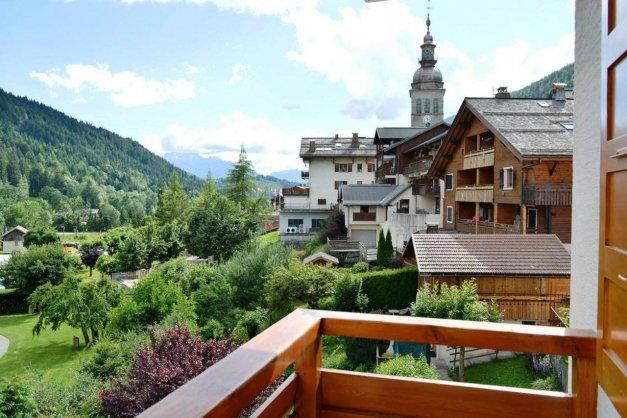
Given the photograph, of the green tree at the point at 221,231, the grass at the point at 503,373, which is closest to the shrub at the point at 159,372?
the grass at the point at 503,373

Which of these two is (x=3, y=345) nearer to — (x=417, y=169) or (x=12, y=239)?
(x=417, y=169)

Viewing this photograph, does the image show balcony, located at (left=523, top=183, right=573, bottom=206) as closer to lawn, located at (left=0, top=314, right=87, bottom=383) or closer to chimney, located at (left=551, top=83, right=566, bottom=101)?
chimney, located at (left=551, top=83, right=566, bottom=101)

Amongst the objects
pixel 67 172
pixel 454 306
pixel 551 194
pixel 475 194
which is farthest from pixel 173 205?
pixel 67 172

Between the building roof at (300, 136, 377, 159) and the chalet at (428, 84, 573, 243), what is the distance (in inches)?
732

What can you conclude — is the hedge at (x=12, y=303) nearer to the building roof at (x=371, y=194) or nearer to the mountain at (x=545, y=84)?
the building roof at (x=371, y=194)

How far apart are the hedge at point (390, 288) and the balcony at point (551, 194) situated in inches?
187

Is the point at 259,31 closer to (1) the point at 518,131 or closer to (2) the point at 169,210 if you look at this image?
(1) the point at 518,131

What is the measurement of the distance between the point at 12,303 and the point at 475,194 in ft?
98.3

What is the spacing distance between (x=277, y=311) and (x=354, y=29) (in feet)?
46.9

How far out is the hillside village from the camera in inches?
56.7

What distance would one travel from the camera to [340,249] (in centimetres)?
2759

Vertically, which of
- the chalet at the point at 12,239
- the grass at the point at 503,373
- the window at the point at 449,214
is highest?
the window at the point at 449,214

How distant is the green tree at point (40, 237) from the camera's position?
148 feet

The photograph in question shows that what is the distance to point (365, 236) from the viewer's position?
30609mm
